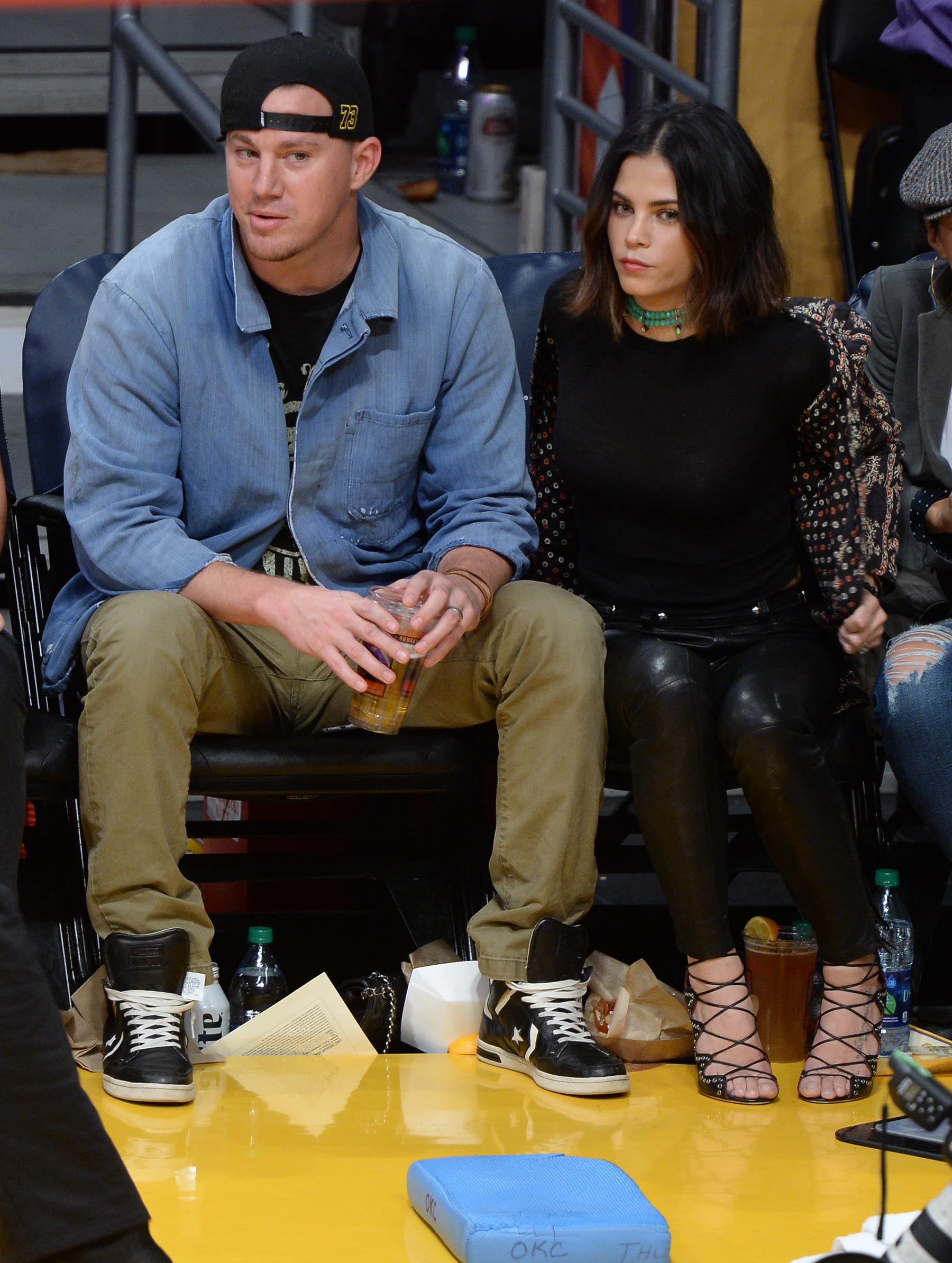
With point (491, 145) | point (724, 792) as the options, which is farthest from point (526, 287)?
point (491, 145)

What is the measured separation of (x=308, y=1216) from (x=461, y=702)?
742mm

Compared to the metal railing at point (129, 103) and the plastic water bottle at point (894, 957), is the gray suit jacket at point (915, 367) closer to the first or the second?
the plastic water bottle at point (894, 957)

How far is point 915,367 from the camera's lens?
2.62 m

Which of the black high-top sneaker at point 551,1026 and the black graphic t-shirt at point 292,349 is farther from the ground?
the black graphic t-shirt at point 292,349

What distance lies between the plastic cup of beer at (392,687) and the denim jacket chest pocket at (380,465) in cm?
25

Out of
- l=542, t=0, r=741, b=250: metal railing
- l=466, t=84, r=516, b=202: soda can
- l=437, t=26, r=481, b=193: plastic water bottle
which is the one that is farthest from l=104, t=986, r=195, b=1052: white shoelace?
l=437, t=26, r=481, b=193: plastic water bottle

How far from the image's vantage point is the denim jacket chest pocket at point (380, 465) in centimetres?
235

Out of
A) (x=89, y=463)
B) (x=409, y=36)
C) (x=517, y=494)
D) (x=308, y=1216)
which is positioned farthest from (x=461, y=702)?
(x=409, y=36)

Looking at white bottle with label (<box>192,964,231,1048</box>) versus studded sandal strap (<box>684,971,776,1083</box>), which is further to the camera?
white bottle with label (<box>192,964,231,1048</box>)

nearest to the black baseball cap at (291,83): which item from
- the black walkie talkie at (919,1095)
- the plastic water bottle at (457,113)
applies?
the black walkie talkie at (919,1095)

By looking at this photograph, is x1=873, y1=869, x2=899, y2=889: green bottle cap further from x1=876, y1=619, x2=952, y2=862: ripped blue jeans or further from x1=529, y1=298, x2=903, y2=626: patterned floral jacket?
x1=529, y1=298, x2=903, y2=626: patterned floral jacket

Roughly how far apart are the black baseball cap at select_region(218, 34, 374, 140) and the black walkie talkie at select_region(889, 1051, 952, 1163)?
1.56 meters

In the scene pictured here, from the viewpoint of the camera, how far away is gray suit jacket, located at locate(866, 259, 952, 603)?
101 inches

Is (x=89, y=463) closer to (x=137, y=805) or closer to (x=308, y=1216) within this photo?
(x=137, y=805)
